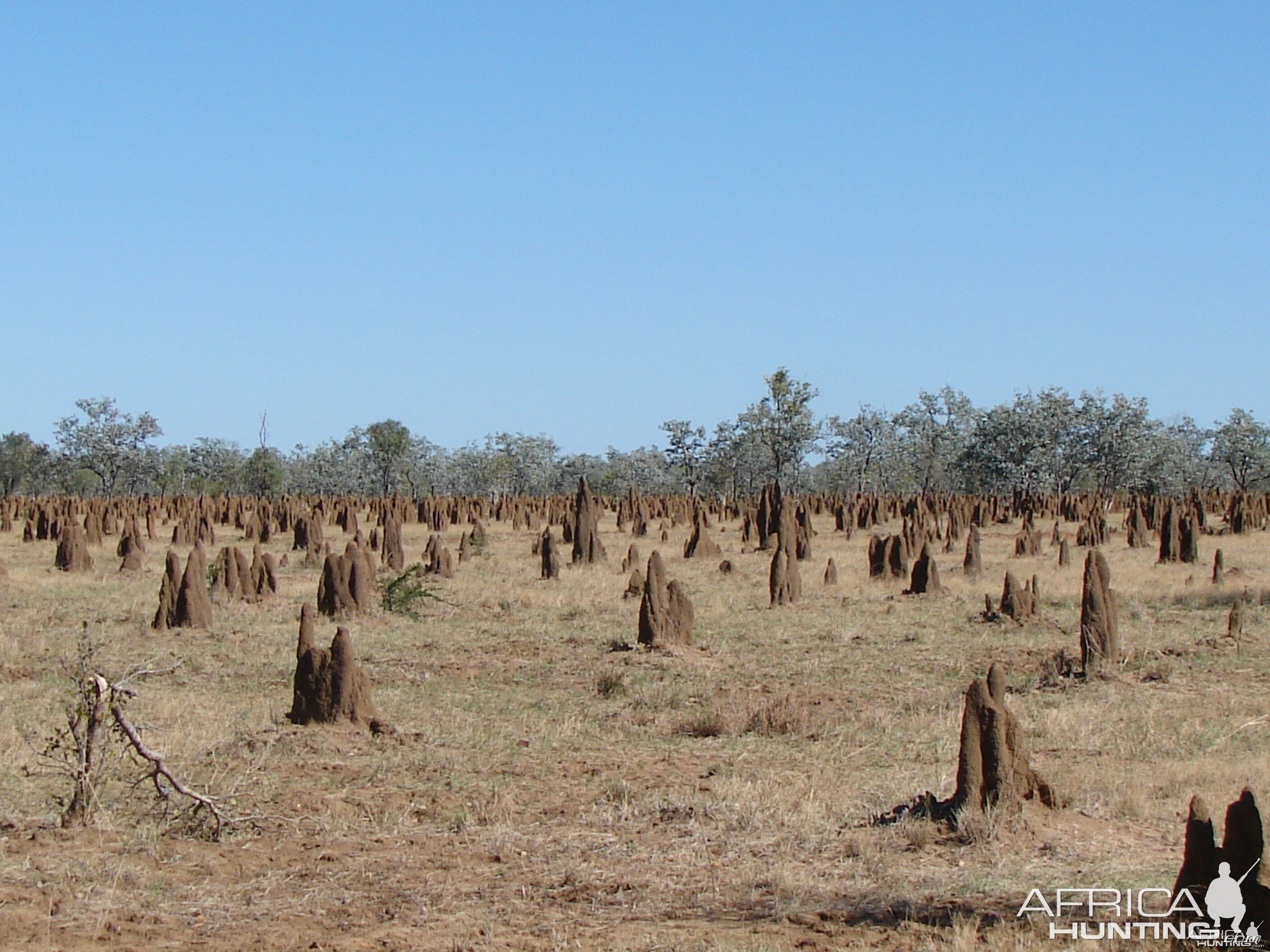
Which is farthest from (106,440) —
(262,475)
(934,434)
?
(934,434)

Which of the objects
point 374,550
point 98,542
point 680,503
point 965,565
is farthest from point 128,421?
point 965,565

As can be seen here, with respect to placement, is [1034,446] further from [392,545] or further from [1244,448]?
[392,545]

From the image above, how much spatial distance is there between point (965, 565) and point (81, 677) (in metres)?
17.8

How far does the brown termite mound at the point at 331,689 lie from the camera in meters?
9.91

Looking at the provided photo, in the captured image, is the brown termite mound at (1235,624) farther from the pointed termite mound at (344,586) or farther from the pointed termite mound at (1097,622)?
the pointed termite mound at (344,586)

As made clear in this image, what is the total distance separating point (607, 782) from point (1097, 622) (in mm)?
5945

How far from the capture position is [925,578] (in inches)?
759

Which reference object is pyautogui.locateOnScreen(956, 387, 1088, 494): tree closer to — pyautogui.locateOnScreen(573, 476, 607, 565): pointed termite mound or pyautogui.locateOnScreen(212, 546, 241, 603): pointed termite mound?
pyautogui.locateOnScreen(573, 476, 607, 565): pointed termite mound

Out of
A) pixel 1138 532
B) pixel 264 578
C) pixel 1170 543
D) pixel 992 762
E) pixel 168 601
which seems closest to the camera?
pixel 992 762

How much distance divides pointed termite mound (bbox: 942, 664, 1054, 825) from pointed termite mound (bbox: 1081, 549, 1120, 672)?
5.33 metres

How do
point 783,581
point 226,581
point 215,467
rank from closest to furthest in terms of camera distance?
point 226,581 < point 783,581 < point 215,467

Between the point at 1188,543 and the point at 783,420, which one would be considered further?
the point at 783,420

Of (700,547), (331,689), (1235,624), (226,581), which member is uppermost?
(700,547)

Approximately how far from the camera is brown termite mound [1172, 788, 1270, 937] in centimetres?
493
